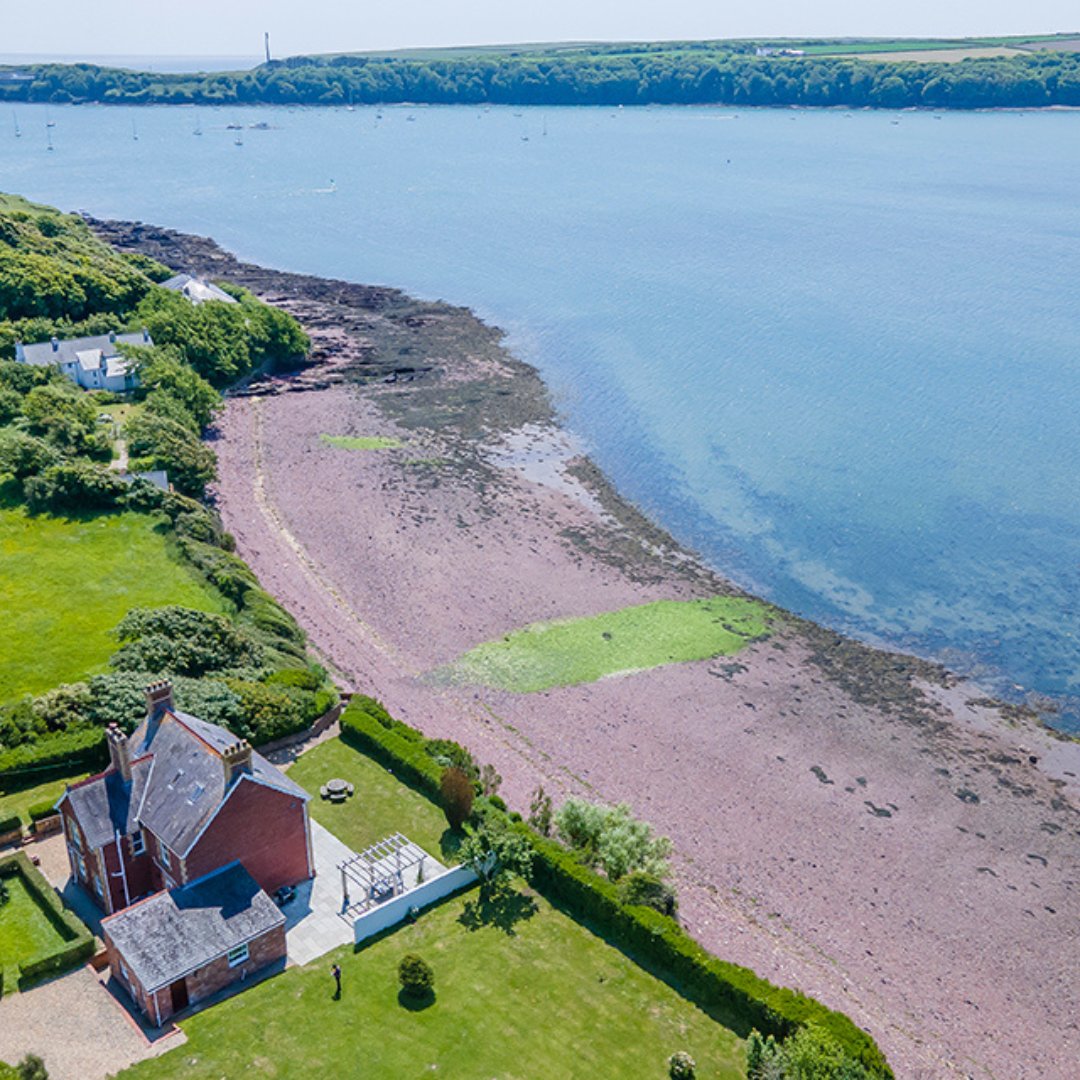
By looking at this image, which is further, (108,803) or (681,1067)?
(108,803)

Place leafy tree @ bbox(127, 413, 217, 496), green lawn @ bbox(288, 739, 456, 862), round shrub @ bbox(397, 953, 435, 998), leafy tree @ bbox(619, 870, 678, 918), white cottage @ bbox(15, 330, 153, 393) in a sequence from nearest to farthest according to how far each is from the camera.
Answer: round shrub @ bbox(397, 953, 435, 998) → leafy tree @ bbox(619, 870, 678, 918) → green lawn @ bbox(288, 739, 456, 862) → leafy tree @ bbox(127, 413, 217, 496) → white cottage @ bbox(15, 330, 153, 393)

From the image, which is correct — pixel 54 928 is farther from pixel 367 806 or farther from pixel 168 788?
pixel 367 806

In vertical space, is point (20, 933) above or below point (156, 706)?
below

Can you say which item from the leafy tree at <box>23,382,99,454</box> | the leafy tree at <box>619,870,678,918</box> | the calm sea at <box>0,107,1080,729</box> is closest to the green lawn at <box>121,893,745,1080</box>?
the leafy tree at <box>619,870,678,918</box>

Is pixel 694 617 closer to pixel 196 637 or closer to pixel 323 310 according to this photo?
pixel 196 637

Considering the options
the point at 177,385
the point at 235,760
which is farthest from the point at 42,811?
the point at 177,385

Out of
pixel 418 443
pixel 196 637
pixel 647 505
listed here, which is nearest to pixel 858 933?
pixel 196 637

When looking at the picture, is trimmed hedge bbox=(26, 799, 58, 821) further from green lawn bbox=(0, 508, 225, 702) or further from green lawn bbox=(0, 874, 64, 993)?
green lawn bbox=(0, 508, 225, 702)
